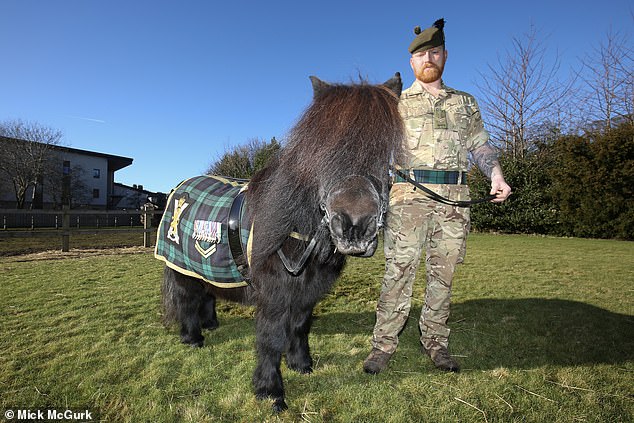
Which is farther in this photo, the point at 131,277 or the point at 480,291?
the point at 131,277

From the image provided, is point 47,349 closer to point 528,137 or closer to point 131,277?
point 131,277

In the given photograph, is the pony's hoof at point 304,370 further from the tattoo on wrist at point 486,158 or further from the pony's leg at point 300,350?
the tattoo on wrist at point 486,158

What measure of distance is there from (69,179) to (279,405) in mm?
34872

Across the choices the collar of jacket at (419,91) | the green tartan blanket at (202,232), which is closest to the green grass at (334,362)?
the green tartan blanket at (202,232)

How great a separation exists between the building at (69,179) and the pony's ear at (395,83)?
33.5 meters

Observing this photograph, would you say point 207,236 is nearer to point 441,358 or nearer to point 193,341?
point 193,341

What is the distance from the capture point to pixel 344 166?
5.90 ft

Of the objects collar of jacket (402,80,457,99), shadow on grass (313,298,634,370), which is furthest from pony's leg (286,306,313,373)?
collar of jacket (402,80,457,99)

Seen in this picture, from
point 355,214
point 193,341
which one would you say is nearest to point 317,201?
point 355,214

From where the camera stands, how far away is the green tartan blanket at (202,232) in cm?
263

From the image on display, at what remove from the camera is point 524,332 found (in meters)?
3.69

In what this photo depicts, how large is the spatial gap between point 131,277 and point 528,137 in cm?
2259

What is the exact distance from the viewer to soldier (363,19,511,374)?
2.72 metres

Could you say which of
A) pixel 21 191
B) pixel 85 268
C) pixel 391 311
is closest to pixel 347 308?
pixel 391 311
